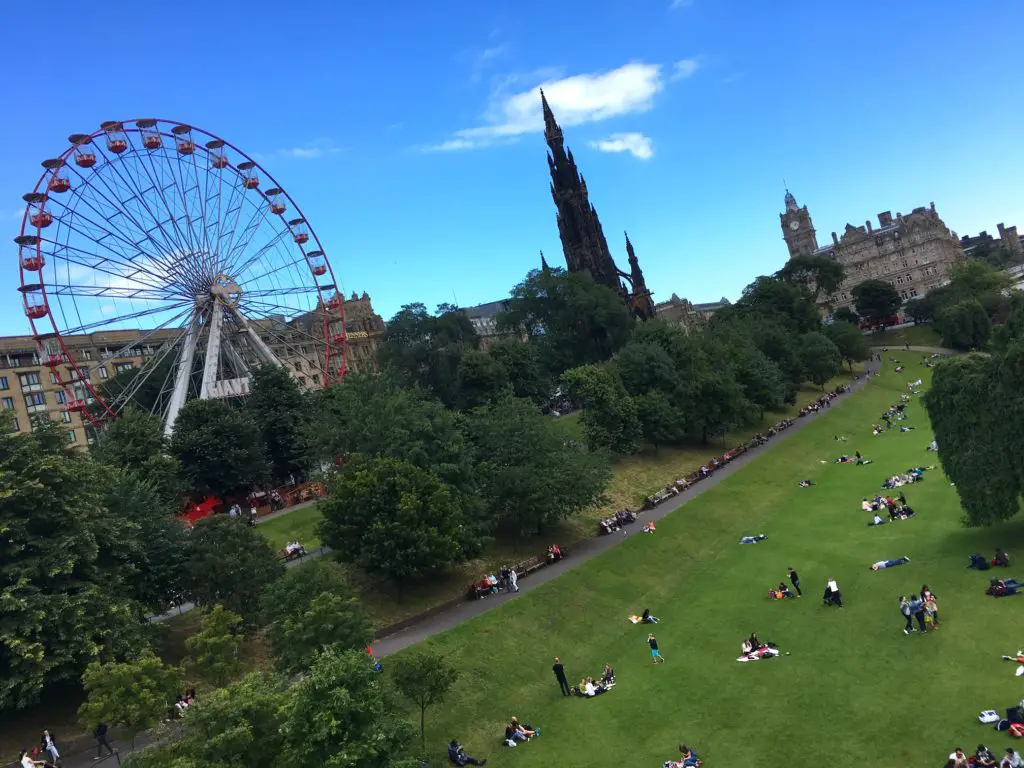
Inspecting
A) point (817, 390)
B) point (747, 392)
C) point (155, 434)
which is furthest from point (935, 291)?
point (155, 434)

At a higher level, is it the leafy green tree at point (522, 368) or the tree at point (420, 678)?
the leafy green tree at point (522, 368)

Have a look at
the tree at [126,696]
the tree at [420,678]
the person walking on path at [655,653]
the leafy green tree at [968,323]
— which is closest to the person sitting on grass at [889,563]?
the person walking on path at [655,653]

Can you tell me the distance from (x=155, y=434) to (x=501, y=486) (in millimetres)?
22253

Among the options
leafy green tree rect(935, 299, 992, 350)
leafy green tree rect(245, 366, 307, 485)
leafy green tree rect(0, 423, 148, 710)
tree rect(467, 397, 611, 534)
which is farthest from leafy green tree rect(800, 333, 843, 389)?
leafy green tree rect(0, 423, 148, 710)

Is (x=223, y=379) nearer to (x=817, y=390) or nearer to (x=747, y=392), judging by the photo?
(x=747, y=392)

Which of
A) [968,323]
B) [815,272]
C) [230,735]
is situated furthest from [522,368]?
[815,272]

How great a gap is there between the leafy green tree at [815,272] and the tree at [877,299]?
15.8ft

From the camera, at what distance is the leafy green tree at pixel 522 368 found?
83938 millimetres

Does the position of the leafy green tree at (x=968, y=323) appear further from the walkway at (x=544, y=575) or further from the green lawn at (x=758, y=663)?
the green lawn at (x=758, y=663)

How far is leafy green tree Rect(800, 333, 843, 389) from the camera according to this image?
91375 mm

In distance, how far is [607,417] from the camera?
61.1 metres

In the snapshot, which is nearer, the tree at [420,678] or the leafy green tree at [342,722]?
the leafy green tree at [342,722]

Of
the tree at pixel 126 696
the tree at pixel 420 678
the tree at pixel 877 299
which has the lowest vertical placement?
the tree at pixel 420 678

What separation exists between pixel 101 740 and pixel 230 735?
9499 millimetres
